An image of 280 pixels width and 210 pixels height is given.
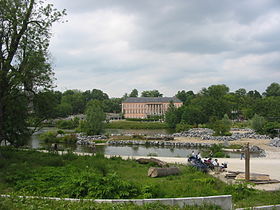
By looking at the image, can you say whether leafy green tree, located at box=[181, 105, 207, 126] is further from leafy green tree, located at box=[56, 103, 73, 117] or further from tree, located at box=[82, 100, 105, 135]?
leafy green tree, located at box=[56, 103, 73, 117]

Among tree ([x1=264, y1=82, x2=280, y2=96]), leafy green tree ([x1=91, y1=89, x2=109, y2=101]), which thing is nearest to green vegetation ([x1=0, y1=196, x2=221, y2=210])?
tree ([x1=264, y1=82, x2=280, y2=96])

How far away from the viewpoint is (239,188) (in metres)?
8.50

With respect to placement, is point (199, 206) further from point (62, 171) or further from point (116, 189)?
point (62, 171)

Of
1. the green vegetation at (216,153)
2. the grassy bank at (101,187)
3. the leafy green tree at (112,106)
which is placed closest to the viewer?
the grassy bank at (101,187)

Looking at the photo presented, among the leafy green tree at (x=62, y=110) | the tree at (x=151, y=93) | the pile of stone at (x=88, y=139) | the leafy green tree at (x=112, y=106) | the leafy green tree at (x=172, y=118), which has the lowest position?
the pile of stone at (x=88, y=139)

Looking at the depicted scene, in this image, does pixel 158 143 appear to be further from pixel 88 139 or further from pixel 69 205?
pixel 69 205

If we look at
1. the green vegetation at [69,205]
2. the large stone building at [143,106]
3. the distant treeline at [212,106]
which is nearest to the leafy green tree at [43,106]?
the distant treeline at [212,106]

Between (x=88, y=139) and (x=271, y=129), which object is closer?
(x=88, y=139)

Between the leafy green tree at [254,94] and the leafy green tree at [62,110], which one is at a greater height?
the leafy green tree at [254,94]

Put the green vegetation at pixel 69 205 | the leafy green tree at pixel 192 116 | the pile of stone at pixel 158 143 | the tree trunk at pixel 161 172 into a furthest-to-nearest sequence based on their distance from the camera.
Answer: the leafy green tree at pixel 192 116, the pile of stone at pixel 158 143, the tree trunk at pixel 161 172, the green vegetation at pixel 69 205

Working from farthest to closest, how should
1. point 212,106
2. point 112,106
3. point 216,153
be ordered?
point 112,106 → point 212,106 → point 216,153

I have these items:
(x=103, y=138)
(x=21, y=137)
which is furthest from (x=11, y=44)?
(x=103, y=138)

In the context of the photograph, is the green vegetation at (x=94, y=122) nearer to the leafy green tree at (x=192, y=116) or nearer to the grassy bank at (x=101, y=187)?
the leafy green tree at (x=192, y=116)

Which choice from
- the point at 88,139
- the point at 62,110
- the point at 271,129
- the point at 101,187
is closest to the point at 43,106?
the point at 101,187
